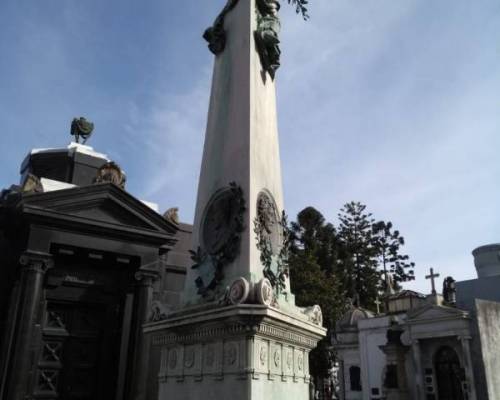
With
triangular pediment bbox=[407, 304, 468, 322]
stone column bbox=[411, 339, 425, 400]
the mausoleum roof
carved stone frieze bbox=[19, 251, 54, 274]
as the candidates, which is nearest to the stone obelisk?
carved stone frieze bbox=[19, 251, 54, 274]

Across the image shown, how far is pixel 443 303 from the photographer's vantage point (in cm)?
2441

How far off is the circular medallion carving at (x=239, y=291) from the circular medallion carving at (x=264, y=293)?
13cm

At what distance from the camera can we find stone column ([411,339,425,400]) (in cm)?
2272

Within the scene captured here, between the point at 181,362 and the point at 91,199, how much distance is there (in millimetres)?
6441

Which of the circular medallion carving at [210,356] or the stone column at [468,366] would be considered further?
the stone column at [468,366]

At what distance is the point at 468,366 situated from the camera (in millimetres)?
21031

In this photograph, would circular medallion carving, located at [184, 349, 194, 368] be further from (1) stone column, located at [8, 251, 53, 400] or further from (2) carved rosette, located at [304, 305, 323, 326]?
(1) stone column, located at [8, 251, 53, 400]

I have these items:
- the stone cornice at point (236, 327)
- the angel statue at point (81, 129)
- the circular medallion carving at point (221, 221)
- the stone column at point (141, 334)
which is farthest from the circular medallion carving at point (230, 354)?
the angel statue at point (81, 129)

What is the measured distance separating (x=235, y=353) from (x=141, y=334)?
6.33 meters

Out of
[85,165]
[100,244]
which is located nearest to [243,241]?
[100,244]

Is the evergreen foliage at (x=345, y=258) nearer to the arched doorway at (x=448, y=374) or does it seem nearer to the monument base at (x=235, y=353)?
the arched doorway at (x=448, y=374)

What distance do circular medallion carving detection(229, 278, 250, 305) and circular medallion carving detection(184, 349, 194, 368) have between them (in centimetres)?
106

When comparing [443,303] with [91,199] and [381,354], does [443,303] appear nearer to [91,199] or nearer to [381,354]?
[381,354]

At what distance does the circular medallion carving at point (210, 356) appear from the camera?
542 cm
